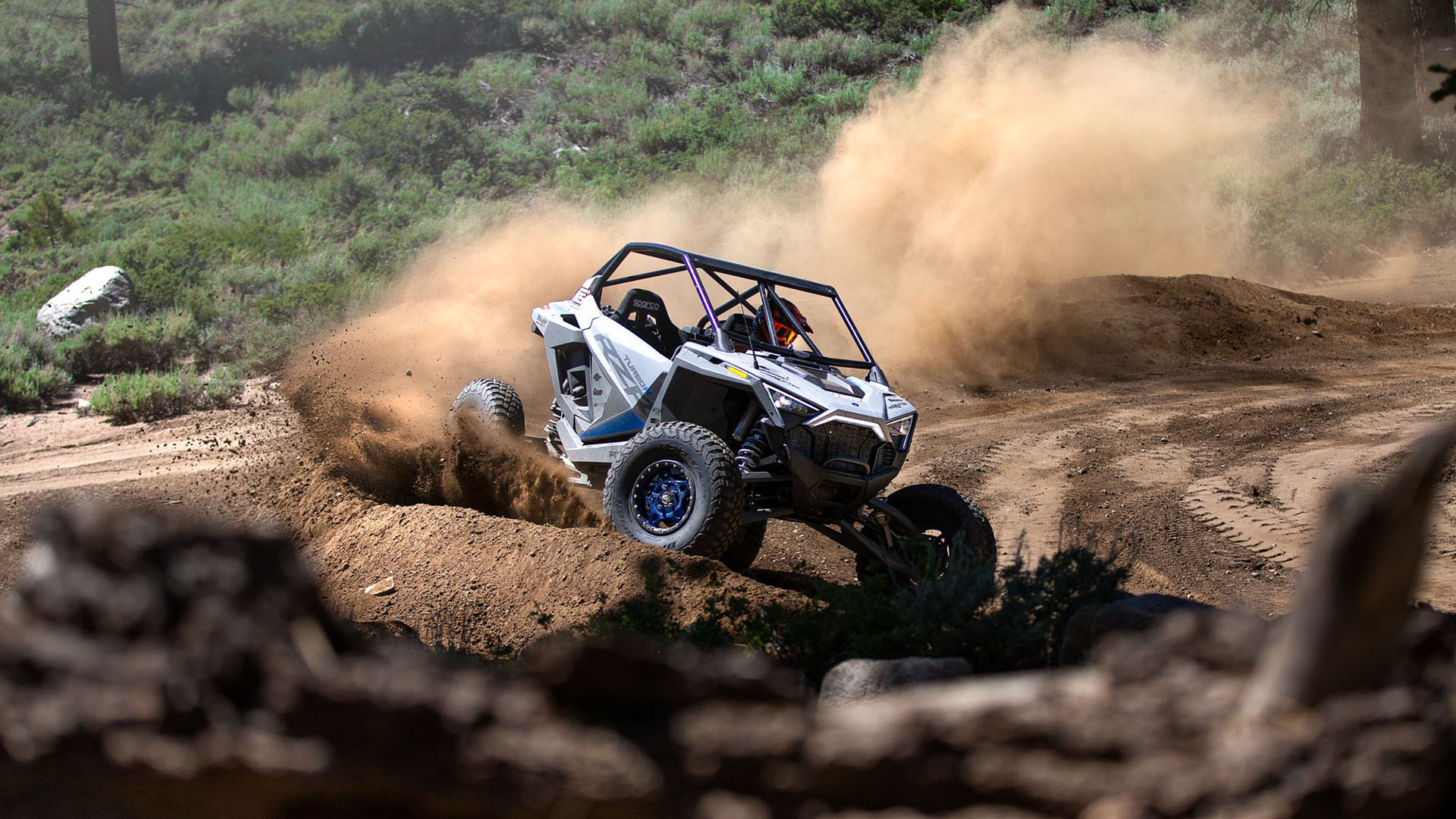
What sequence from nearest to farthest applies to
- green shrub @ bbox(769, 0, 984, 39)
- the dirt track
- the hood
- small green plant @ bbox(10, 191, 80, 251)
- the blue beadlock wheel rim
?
Answer: the blue beadlock wheel rim < the dirt track < the hood < small green plant @ bbox(10, 191, 80, 251) < green shrub @ bbox(769, 0, 984, 39)

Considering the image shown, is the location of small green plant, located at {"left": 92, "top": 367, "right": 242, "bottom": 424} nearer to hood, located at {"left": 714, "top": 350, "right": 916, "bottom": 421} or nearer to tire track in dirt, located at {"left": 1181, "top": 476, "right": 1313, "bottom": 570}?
hood, located at {"left": 714, "top": 350, "right": 916, "bottom": 421}

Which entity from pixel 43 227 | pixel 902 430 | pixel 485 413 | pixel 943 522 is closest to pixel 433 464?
pixel 485 413

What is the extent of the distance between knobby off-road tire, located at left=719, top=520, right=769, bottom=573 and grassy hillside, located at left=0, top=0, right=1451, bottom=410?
9.97 m

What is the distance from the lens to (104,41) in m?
28.6

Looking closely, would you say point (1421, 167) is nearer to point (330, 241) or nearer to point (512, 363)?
point (512, 363)

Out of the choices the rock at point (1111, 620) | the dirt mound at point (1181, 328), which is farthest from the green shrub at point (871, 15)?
the rock at point (1111, 620)

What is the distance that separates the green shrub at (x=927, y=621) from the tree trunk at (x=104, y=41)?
29735 millimetres

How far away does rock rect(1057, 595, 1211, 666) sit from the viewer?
368cm

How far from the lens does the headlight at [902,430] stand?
722 cm

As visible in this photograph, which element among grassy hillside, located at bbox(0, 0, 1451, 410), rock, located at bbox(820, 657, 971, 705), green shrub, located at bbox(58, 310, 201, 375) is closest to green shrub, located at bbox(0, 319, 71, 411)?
grassy hillside, located at bbox(0, 0, 1451, 410)

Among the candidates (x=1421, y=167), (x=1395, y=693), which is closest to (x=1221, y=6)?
(x=1421, y=167)

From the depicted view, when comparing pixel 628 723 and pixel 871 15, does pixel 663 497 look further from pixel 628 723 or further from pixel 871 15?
pixel 871 15

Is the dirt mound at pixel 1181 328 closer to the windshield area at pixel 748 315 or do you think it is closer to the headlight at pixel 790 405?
the windshield area at pixel 748 315

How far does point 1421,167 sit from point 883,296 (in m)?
11.6
